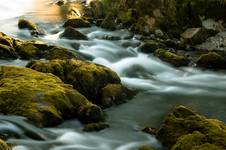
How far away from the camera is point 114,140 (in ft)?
34.4

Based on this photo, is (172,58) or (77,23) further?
(77,23)

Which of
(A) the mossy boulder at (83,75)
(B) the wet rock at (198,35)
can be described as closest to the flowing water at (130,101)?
(A) the mossy boulder at (83,75)

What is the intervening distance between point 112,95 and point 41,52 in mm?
5011

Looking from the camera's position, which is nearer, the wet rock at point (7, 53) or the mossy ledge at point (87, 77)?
the mossy ledge at point (87, 77)

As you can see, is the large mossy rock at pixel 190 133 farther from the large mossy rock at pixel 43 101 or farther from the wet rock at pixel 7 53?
the wet rock at pixel 7 53

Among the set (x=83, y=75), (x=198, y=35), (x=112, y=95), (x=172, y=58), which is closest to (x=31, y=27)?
(x=172, y=58)

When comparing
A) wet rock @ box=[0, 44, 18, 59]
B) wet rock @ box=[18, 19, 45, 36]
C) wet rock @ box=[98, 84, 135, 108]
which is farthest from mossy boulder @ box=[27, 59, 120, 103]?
wet rock @ box=[18, 19, 45, 36]

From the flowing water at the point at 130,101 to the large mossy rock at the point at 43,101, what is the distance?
275 millimetres

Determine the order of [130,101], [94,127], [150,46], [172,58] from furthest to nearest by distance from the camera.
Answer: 1. [150,46]
2. [172,58]
3. [130,101]
4. [94,127]

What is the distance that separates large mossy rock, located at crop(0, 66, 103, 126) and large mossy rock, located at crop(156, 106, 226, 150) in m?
1.89

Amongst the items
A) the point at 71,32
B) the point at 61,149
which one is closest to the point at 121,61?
the point at 71,32

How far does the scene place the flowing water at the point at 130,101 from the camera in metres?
10.1

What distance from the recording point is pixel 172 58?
18.0 m

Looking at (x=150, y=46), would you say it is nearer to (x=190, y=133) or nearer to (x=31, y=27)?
(x=31, y=27)
